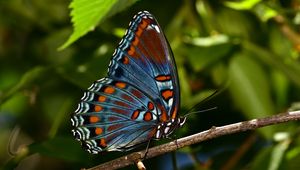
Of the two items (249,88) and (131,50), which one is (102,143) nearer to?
(131,50)

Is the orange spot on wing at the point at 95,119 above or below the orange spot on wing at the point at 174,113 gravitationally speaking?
above

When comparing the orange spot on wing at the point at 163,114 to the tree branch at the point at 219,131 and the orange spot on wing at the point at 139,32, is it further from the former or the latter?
the tree branch at the point at 219,131

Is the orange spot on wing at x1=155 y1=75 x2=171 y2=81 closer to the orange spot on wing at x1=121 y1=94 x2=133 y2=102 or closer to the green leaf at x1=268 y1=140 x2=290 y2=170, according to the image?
the orange spot on wing at x1=121 y1=94 x2=133 y2=102

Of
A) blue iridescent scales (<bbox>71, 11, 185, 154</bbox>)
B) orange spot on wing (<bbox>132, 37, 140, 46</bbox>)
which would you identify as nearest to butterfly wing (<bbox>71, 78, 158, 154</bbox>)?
blue iridescent scales (<bbox>71, 11, 185, 154</bbox>)

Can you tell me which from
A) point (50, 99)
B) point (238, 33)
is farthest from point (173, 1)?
point (50, 99)

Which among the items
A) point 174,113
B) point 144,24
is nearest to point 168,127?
point 174,113

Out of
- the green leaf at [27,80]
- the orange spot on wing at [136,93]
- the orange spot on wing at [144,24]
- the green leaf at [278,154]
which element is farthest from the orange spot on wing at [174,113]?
the green leaf at [27,80]

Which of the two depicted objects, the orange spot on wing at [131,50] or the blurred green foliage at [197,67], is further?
the blurred green foliage at [197,67]

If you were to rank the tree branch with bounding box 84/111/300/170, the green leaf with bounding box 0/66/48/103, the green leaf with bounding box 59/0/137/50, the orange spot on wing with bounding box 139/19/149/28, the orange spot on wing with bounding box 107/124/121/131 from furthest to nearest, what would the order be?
the green leaf with bounding box 0/66/48/103, the orange spot on wing with bounding box 107/124/121/131, the orange spot on wing with bounding box 139/19/149/28, the green leaf with bounding box 59/0/137/50, the tree branch with bounding box 84/111/300/170
